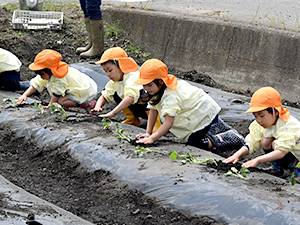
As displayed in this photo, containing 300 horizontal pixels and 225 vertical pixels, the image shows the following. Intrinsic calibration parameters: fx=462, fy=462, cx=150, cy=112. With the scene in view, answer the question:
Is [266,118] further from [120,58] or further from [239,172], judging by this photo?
[120,58]

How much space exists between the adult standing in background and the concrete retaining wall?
0.93 meters

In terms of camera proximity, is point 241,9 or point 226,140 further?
point 241,9

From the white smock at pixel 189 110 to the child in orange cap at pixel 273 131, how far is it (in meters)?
0.58

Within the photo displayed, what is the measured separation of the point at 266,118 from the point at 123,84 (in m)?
1.76

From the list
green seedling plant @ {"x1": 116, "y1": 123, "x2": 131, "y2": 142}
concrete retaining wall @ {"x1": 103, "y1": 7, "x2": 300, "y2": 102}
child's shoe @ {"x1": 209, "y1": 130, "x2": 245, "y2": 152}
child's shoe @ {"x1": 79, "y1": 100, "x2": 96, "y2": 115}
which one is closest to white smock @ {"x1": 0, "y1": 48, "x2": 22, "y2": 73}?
child's shoe @ {"x1": 79, "y1": 100, "x2": 96, "y2": 115}

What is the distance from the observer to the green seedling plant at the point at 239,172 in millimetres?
3043

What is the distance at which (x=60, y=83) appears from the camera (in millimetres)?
5031

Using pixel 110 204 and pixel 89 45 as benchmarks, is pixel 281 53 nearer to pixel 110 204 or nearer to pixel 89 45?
pixel 89 45

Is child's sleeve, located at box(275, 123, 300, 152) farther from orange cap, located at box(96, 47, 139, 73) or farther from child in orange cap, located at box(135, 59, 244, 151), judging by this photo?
orange cap, located at box(96, 47, 139, 73)

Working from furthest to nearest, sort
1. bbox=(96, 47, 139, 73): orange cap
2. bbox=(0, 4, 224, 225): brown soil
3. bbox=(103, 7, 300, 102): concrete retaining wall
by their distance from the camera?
bbox=(103, 7, 300, 102): concrete retaining wall < bbox=(96, 47, 139, 73): orange cap < bbox=(0, 4, 224, 225): brown soil

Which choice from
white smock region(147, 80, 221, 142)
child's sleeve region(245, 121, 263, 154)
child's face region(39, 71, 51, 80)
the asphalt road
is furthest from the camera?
the asphalt road

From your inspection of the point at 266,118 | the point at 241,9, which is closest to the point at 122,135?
the point at 266,118

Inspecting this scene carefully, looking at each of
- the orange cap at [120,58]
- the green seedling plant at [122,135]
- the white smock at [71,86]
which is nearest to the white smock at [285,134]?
the green seedling plant at [122,135]

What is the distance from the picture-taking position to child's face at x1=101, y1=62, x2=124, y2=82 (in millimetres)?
4578
